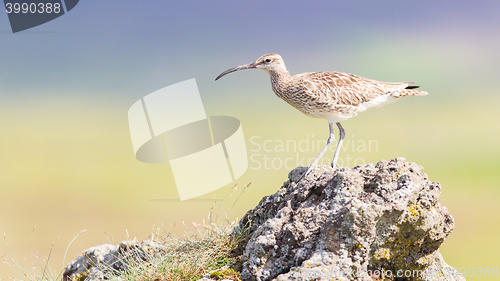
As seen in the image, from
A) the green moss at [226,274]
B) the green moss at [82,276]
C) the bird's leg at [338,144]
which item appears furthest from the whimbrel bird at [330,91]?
the green moss at [82,276]

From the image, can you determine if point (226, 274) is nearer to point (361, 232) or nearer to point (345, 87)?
point (361, 232)

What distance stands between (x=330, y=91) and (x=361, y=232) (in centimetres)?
309

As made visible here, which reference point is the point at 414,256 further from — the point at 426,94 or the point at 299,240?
the point at 426,94

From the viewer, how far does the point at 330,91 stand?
6617mm

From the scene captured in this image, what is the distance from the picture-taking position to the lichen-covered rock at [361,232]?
4324mm

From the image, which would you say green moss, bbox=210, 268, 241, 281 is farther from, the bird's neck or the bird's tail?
the bird's tail

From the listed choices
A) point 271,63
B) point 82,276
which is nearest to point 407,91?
point 271,63

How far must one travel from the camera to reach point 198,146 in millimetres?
9141

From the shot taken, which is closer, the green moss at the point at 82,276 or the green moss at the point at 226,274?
the green moss at the point at 226,274

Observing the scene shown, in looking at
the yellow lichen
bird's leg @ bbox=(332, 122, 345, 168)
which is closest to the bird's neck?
bird's leg @ bbox=(332, 122, 345, 168)

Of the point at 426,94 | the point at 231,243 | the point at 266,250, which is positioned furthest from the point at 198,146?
the point at 426,94

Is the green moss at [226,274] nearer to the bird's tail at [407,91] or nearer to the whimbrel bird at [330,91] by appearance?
the whimbrel bird at [330,91]

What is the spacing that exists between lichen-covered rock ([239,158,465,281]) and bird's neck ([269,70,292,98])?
235cm

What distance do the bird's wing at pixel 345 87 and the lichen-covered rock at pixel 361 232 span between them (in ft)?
5.98
